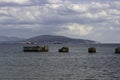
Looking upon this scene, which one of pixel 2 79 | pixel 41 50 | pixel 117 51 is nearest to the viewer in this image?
pixel 2 79

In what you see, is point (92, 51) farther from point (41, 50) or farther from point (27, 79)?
point (27, 79)

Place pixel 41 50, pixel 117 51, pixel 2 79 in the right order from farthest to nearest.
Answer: pixel 41 50
pixel 117 51
pixel 2 79

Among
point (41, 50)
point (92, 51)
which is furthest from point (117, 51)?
point (41, 50)

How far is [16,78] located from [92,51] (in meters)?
129

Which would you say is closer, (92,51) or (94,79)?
(94,79)

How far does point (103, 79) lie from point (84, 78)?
345cm

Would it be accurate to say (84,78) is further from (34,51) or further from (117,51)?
(34,51)

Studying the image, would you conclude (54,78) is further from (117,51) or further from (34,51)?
(34,51)

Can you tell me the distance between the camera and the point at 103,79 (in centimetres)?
6216

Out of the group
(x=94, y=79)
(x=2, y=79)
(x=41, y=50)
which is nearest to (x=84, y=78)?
(x=94, y=79)

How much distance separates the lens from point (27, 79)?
61344 mm

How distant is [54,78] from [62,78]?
4.63 feet

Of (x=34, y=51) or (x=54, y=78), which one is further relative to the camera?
(x=34, y=51)

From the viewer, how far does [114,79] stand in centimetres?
6241
